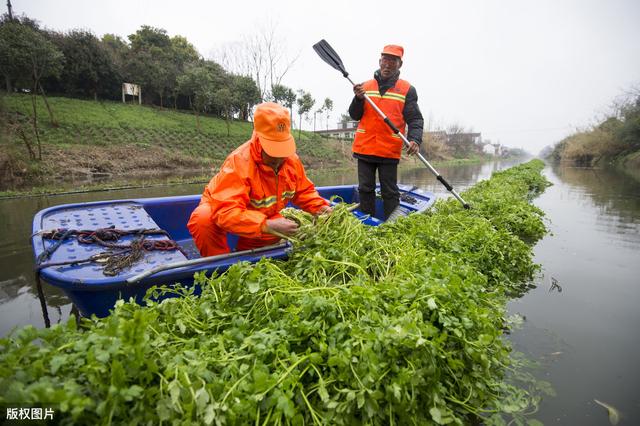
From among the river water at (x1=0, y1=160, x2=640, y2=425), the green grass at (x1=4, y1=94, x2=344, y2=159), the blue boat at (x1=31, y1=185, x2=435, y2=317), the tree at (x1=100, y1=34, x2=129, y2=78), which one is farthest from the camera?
the tree at (x1=100, y1=34, x2=129, y2=78)

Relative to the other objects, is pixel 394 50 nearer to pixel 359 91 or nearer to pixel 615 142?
pixel 359 91

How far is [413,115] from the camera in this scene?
4.50 metres

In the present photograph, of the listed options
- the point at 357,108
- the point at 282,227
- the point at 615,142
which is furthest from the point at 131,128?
the point at 615,142

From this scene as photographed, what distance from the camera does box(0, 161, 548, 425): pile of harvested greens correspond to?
3.57 ft

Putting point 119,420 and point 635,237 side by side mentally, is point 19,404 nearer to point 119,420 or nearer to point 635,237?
point 119,420

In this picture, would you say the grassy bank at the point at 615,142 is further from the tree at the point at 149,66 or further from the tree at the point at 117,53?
the tree at the point at 117,53

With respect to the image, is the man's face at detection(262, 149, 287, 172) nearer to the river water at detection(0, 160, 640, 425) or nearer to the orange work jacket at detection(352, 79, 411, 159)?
the orange work jacket at detection(352, 79, 411, 159)

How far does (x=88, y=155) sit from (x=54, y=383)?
1834cm

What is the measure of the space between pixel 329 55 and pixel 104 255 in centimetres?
443

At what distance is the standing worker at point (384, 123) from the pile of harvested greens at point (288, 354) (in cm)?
217

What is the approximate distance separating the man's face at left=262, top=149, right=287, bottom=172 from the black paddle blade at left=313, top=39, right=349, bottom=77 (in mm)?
3044

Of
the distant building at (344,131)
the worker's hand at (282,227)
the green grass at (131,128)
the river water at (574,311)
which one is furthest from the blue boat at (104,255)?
the distant building at (344,131)

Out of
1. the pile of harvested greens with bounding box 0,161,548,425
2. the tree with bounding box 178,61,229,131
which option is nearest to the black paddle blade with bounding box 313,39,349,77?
the pile of harvested greens with bounding box 0,161,548,425

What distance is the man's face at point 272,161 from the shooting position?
2779 mm
